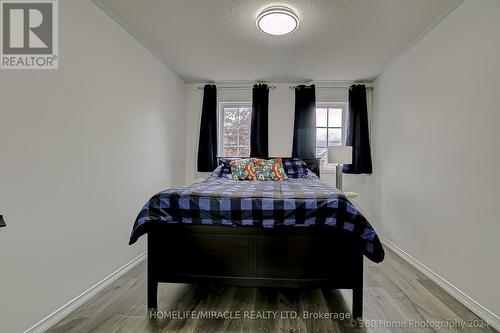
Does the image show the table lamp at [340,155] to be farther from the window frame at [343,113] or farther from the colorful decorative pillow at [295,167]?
the window frame at [343,113]

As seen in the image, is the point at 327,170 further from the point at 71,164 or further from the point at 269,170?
the point at 71,164

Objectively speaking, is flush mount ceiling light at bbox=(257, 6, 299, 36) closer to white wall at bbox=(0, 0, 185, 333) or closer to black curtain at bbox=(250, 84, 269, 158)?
white wall at bbox=(0, 0, 185, 333)

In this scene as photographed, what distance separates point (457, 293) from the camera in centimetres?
196

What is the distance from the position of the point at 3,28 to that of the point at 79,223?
1316 millimetres

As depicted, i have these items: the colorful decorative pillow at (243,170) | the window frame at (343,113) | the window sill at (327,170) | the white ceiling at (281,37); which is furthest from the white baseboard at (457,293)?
the white ceiling at (281,37)

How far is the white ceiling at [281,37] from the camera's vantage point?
2053 mm

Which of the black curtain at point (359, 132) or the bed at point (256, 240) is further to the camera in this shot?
the black curtain at point (359, 132)

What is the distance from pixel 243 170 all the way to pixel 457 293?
7.82ft

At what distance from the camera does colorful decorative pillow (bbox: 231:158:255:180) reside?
10.7 feet

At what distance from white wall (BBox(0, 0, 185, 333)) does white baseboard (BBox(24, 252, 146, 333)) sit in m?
0.04

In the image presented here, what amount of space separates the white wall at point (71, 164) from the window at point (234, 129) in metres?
1.50

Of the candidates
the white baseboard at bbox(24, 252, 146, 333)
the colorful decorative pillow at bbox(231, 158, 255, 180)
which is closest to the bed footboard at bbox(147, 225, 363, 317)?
the white baseboard at bbox(24, 252, 146, 333)

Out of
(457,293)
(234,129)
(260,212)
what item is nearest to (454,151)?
(457,293)

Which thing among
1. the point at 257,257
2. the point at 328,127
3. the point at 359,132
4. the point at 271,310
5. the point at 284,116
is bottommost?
the point at 271,310
